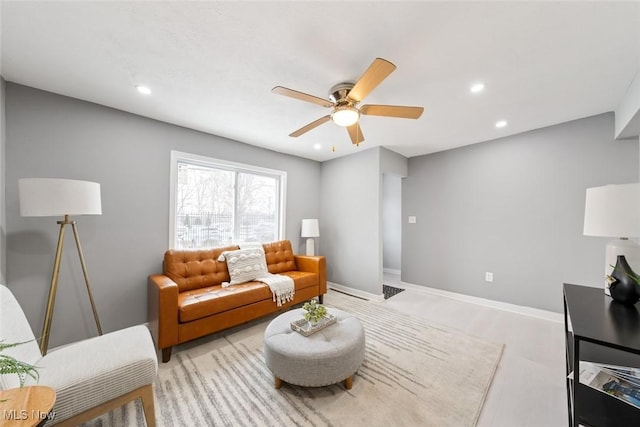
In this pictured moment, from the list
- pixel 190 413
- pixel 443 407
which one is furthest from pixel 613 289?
pixel 190 413

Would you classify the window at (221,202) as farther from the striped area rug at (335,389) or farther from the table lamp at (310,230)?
the striped area rug at (335,389)

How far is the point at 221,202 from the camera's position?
338 centimetres

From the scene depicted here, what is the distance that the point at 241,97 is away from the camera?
2.21 m

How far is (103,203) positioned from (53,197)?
706mm

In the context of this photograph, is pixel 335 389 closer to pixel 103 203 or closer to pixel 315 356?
pixel 315 356

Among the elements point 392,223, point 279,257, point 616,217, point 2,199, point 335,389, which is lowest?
point 335,389

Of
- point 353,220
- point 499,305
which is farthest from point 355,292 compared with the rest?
point 499,305

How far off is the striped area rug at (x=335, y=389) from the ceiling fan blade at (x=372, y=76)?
2161 mm

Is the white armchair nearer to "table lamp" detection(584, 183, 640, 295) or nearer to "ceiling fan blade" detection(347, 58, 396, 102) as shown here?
"ceiling fan blade" detection(347, 58, 396, 102)

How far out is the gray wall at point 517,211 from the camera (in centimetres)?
263

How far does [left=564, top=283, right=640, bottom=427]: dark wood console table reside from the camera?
980mm

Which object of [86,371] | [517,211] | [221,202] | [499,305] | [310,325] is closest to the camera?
[86,371]

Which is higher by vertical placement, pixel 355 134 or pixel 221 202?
pixel 355 134

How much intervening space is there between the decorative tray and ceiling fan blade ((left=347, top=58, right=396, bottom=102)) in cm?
179
